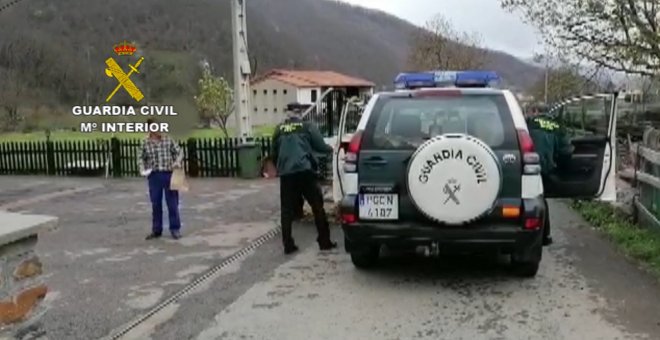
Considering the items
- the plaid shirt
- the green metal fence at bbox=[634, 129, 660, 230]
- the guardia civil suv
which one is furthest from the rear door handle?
the plaid shirt

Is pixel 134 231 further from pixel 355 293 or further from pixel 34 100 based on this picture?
pixel 34 100

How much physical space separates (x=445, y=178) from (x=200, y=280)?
2532mm

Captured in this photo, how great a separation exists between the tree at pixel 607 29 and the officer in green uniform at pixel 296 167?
6.46 metres

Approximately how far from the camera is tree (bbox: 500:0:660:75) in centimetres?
1147

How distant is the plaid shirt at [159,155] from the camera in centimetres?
832

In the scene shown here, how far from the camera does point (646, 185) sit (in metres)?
7.84

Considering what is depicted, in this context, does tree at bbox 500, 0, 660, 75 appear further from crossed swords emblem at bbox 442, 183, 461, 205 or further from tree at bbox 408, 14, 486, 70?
tree at bbox 408, 14, 486, 70

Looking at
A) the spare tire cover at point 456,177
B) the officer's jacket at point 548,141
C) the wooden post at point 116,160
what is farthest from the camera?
the wooden post at point 116,160

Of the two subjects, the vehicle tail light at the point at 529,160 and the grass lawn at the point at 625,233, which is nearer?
the vehicle tail light at the point at 529,160


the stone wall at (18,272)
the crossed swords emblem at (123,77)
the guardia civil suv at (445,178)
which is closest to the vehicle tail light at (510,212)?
the guardia civil suv at (445,178)

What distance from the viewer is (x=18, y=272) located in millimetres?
3414

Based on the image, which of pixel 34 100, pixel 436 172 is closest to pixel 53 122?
pixel 34 100
